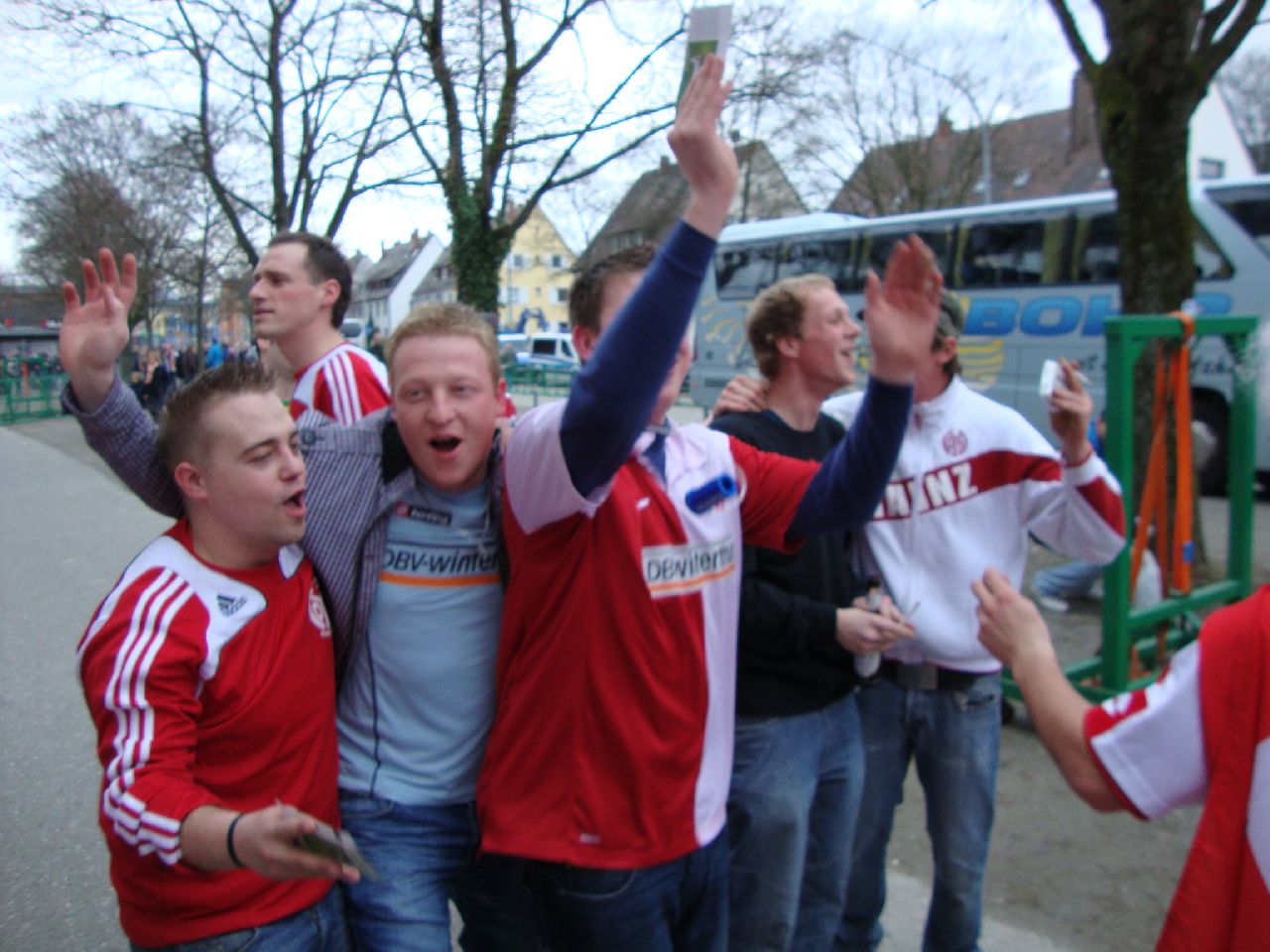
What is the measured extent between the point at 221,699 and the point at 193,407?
53 cm

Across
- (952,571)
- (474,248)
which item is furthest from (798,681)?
(474,248)

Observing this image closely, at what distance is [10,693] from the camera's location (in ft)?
17.1

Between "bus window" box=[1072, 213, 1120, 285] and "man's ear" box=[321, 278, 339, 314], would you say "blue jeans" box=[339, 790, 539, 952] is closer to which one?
"man's ear" box=[321, 278, 339, 314]

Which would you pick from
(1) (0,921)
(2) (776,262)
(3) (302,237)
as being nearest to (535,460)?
(3) (302,237)

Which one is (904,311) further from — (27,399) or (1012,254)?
(27,399)

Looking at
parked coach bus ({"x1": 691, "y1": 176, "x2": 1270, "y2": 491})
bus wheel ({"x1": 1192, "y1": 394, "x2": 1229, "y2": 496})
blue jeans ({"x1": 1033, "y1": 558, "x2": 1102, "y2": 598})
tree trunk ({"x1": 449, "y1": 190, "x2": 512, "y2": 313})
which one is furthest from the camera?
parked coach bus ({"x1": 691, "y1": 176, "x2": 1270, "y2": 491})

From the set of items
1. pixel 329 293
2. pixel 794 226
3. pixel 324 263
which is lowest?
pixel 329 293

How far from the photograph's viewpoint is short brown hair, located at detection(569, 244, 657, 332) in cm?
178

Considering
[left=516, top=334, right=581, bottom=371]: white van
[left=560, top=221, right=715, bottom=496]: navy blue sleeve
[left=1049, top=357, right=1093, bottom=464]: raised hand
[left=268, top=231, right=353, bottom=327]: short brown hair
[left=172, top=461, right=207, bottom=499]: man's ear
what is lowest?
[left=172, top=461, right=207, bottom=499]: man's ear

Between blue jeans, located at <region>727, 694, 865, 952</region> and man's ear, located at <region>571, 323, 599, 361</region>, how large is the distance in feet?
3.12

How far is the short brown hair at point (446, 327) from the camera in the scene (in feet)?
6.12

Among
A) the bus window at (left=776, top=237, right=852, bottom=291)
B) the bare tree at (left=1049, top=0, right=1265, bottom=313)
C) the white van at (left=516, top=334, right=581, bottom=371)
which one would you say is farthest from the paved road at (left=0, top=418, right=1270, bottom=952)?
the white van at (left=516, top=334, right=581, bottom=371)

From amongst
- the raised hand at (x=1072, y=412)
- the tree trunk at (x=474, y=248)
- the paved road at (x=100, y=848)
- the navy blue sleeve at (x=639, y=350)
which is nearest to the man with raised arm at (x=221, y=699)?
the navy blue sleeve at (x=639, y=350)

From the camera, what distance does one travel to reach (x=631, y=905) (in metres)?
1.73
